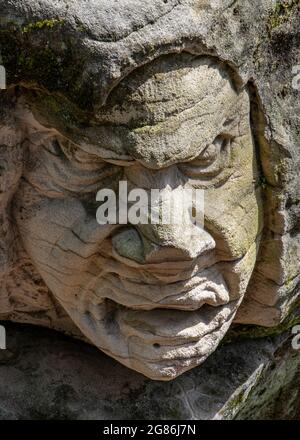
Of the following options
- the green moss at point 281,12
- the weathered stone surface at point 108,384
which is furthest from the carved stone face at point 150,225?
the weathered stone surface at point 108,384

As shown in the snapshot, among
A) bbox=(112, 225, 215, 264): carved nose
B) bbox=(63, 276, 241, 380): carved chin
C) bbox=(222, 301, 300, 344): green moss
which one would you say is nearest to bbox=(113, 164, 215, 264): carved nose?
bbox=(112, 225, 215, 264): carved nose

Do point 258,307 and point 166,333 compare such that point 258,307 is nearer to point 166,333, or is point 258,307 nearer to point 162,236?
point 166,333

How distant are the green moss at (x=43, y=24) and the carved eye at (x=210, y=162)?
0.29 m

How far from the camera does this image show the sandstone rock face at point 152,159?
3.71 feet

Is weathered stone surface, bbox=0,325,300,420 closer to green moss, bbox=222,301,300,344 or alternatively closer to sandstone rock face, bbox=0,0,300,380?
green moss, bbox=222,301,300,344

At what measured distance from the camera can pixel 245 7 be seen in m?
1.21

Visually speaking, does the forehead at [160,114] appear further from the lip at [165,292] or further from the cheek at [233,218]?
the lip at [165,292]

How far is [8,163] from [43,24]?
0.26 m

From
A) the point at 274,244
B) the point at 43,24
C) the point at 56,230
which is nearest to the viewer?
the point at 43,24

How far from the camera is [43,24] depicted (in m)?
1.12

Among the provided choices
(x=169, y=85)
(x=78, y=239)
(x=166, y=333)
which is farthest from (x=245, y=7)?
(x=166, y=333)

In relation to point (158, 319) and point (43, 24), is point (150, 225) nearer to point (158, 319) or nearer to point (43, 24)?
point (158, 319)

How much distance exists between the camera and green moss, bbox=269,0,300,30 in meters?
1.26

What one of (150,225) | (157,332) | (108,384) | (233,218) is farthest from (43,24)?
(108,384)
